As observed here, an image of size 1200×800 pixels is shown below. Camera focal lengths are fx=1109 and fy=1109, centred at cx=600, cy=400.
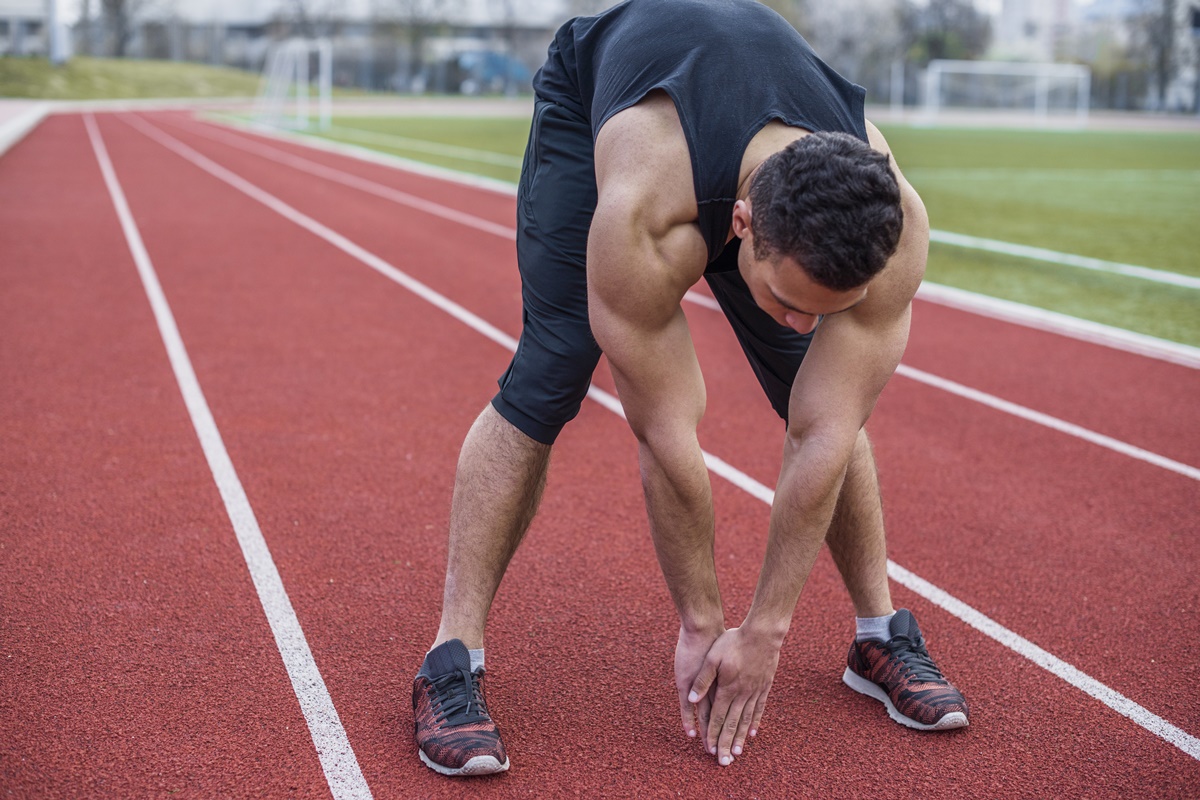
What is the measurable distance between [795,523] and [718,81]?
0.92 meters

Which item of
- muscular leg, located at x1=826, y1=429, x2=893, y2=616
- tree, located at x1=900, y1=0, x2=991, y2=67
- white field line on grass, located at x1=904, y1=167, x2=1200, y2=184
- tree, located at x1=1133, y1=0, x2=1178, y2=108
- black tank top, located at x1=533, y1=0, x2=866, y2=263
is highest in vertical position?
tree, located at x1=900, y1=0, x2=991, y2=67

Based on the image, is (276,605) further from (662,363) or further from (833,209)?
(833,209)

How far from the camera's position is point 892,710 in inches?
109

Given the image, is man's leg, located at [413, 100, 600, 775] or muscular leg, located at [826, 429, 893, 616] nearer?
man's leg, located at [413, 100, 600, 775]

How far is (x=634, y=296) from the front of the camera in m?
2.16

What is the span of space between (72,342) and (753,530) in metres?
4.44

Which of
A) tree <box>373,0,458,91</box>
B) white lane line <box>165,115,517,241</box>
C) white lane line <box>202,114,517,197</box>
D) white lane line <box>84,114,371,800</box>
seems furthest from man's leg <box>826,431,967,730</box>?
tree <box>373,0,458,91</box>

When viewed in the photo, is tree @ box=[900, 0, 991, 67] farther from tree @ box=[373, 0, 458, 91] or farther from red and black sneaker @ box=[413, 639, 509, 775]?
red and black sneaker @ box=[413, 639, 509, 775]

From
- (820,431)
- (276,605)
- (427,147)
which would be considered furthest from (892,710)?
(427,147)

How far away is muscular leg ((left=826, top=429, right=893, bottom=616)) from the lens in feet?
9.09

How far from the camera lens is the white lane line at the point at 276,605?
248 centimetres

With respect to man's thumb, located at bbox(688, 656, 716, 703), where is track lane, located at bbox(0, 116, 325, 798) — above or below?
below

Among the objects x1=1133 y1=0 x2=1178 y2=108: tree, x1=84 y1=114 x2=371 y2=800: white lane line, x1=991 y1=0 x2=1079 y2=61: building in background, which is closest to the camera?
x1=84 y1=114 x2=371 y2=800: white lane line

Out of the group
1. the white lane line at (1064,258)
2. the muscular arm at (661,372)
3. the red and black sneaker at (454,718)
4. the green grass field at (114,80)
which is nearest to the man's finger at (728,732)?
the muscular arm at (661,372)
